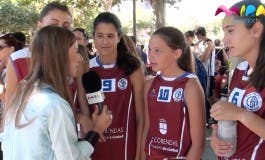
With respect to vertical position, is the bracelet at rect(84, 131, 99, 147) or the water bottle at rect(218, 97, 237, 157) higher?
the water bottle at rect(218, 97, 237, 157)

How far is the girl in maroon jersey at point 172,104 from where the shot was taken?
2611 mm

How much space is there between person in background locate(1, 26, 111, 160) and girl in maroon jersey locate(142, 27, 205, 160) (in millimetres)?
685

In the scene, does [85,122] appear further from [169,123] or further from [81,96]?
[169,123]

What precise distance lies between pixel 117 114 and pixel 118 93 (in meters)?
0.16

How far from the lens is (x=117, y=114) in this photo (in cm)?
306

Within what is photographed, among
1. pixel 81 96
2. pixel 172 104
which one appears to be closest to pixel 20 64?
pixel 81 96

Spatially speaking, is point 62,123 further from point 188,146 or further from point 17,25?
point 17,25

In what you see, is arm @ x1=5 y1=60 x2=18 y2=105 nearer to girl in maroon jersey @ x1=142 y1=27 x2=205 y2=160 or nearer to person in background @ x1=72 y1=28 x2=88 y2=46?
girl in maroon jersey @ x1=142 y1=27 x2=205 y2=160

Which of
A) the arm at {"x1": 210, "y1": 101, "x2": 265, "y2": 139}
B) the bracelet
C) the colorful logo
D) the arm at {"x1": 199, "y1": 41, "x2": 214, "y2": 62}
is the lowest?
the arm at {"x1": 199, "y1": 41, "x2": 214, "y2": 62}

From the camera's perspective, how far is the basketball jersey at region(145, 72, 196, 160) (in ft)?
8.66

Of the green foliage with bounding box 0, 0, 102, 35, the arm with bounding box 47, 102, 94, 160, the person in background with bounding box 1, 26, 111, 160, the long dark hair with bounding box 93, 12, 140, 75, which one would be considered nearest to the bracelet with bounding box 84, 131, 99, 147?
the person in background with bounding box 1, 26, 111, 160

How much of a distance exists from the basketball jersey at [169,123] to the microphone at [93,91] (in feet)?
1.42

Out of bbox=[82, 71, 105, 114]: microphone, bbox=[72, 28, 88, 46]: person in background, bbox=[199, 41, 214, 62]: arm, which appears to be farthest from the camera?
bbox=[199, 41, 214, 62]: arm

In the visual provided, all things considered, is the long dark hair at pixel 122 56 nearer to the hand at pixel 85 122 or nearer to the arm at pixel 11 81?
the hand at pixel 85 122
